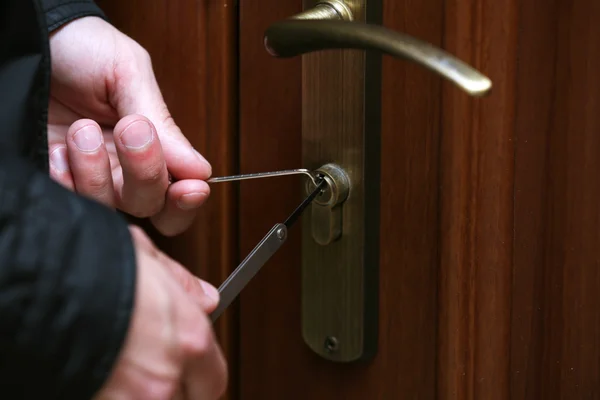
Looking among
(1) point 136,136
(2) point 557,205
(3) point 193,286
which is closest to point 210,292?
(3) point 193,286

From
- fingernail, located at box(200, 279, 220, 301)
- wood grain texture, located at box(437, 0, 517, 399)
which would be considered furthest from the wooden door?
fingernail, located at box(200, 279, 220, 301)

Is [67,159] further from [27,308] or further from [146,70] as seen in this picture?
[27,308]

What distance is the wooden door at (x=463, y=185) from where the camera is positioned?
46 cm

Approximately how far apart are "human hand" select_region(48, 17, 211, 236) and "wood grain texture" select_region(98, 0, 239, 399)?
0.02 meters

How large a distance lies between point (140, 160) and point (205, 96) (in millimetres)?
95

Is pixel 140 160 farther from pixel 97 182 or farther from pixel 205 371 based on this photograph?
pixel 205 371

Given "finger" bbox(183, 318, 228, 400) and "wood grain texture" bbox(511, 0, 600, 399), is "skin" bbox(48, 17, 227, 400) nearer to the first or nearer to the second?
"finger" bbox(183, 318, 228, 400)

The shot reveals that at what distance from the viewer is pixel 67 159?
0.52 meters

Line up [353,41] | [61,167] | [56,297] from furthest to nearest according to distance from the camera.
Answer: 1. [61,167]
2. [353,41]
3. [56,297]

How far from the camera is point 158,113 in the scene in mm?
532

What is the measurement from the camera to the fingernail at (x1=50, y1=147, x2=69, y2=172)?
0.52 meters

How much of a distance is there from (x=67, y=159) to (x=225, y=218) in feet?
0.36

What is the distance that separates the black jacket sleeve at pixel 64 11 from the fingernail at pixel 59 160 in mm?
92

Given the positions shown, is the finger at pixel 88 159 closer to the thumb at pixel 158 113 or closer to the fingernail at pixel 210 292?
the thumb at pixel 158 113
